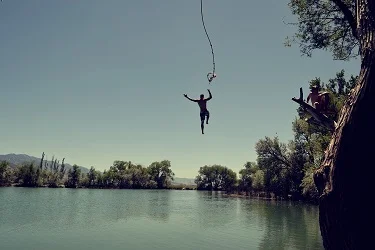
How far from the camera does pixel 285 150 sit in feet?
234

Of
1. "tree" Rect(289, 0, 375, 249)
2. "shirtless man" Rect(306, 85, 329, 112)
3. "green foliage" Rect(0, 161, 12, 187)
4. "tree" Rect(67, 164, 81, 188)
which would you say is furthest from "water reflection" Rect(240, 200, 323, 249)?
"tree" Rect(67, 164, 81, 188)

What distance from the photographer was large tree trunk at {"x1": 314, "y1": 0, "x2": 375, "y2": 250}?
384 centimetres

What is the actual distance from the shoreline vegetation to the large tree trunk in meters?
23.8

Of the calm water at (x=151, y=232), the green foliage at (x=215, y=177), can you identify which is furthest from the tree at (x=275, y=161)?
the green foliage at (x=215, y=177)

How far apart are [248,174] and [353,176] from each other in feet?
467

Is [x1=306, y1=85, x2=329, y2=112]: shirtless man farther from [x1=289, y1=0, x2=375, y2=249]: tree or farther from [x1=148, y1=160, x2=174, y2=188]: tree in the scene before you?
[x1=148, y1=160, x2=174, y2=188]: tree

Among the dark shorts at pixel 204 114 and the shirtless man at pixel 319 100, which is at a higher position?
the shirtless man at pixel 319 100

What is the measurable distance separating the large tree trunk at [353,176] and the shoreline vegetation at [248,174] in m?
23.8

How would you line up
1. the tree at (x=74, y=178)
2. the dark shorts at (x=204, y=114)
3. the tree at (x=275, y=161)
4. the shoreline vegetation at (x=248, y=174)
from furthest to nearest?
the tree at (x=74, y=178) < the tree at (x=275, y=161) < the shoreline vegetation at (x=248, y=174) < the dark shorts at (x=204, y=114)

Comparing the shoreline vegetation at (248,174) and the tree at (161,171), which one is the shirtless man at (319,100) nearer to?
A: the shoreline vegetation at (248,174)

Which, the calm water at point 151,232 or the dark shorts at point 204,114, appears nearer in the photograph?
the dark shorts at point 204,114

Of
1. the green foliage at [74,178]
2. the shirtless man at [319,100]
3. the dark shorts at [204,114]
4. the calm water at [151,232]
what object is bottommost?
the calm water at [151,232]

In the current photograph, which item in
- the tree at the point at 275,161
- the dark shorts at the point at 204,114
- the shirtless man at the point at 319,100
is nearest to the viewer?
the shirtless man at the point at 319,100

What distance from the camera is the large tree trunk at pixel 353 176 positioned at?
3838 mm
